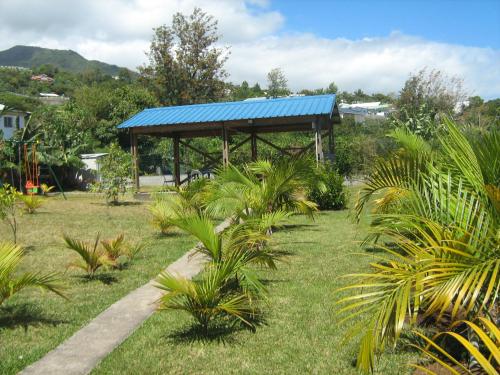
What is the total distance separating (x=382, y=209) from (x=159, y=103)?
131ft

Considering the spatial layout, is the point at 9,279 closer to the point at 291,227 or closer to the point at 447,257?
the point at 447,257

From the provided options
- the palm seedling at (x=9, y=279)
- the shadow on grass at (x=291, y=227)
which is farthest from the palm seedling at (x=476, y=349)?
the shadow on grass at (x=291, y=227)

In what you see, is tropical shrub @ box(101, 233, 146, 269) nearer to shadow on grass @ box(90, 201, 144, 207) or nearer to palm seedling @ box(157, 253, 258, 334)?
palm seedling @ box(157, 253, 258, 334)

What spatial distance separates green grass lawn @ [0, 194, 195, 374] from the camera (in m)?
5.11

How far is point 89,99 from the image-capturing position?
173 feet

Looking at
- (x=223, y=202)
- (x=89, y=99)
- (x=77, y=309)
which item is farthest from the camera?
(x=89, y=99)

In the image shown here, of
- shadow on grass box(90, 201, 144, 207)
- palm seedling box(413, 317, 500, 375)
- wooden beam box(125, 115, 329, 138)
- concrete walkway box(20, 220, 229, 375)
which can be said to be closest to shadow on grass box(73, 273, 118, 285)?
concrete walkway box(20, 220, 229, 375)

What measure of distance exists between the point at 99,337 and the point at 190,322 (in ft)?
3.06

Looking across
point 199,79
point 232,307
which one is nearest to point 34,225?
point 232,307

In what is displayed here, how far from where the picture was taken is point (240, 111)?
19.7m

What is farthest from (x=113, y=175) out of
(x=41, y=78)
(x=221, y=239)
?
(x=41, y=78)

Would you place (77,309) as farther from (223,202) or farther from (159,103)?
(159,103)

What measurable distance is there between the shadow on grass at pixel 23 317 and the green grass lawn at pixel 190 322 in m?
0.01

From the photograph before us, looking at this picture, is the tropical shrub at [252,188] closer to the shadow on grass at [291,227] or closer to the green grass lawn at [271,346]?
the green grass lawn at [271,346]
